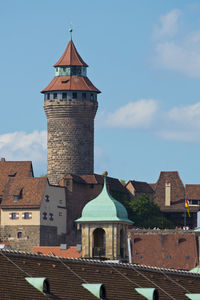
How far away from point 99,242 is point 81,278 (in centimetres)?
3364

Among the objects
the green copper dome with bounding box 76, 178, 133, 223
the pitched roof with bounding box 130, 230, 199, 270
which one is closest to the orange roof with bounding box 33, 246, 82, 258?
the pitched roof with bounding box 130, 230, 199, 270

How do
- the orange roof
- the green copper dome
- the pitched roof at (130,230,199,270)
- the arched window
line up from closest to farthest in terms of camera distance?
the arched window, the green copper dome, the orange roof, the pitched roof at (130,230,199,270)

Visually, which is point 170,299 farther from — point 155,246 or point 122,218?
point 155,246

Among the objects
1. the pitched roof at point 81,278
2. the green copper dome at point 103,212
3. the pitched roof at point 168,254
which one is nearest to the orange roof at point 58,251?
the pitched roof at point 168,254

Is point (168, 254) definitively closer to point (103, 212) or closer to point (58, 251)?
point (58, 251)

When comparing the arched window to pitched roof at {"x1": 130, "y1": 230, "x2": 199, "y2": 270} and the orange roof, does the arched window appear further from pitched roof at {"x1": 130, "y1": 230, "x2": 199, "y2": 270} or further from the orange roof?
pitched roof at {"x1": 130, "y1": 230, "x2": 199, "y2": 270}

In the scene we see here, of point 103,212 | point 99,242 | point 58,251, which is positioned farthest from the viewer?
point 58,251

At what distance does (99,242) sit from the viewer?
111500mm

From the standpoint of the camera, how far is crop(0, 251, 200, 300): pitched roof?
72062 millimetres

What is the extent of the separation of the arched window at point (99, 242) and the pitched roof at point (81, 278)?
74.8 ft

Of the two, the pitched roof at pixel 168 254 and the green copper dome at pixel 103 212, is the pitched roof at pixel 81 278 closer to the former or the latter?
the green copper dome at pixel 103 212

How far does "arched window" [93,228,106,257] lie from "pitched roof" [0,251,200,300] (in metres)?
22.8

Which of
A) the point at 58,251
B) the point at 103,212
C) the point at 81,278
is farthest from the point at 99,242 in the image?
the point at 58,251

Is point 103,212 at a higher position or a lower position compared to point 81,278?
higher
